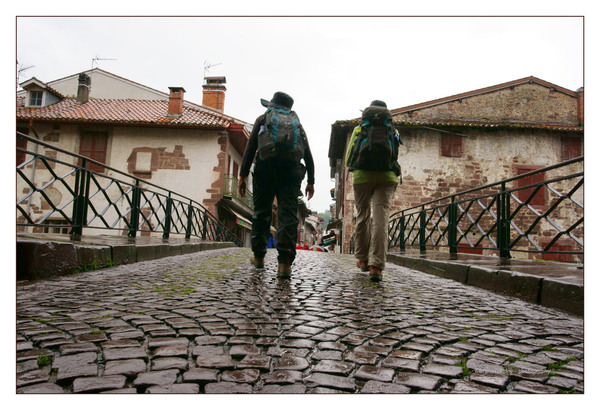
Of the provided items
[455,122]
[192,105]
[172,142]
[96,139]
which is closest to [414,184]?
[455,122]

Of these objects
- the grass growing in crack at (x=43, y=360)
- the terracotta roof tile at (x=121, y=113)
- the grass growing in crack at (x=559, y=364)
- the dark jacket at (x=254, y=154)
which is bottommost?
the grass growing in crack at (x=559, y=364)

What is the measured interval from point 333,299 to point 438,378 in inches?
69.2

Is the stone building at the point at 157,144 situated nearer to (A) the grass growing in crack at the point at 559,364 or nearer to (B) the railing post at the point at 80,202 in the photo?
(B) the railing post at the point at 80,202

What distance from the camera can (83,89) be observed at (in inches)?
914

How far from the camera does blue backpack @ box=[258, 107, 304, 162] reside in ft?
13.8

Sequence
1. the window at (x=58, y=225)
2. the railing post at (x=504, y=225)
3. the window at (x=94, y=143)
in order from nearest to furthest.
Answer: the window at (x=58, y=225), the railing post at (x=504, y=225), the window at (x=94, y=143)

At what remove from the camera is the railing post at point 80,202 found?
209 inches

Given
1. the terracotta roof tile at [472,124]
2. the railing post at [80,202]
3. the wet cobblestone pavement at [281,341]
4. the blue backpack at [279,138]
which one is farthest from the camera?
the terracotta roof tile at [472,124]

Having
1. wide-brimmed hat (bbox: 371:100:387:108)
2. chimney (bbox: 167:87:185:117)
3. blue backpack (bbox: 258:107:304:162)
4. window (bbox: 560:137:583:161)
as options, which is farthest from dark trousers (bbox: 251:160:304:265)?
chimney (bbox: 167:87:185:117)

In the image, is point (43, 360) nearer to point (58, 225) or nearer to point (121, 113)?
point (58, 225)

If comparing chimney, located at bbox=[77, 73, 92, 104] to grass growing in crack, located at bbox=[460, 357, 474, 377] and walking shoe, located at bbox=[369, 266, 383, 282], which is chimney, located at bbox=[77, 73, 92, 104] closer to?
walking shoe, located at bbox=[369, 266, 383, 282]

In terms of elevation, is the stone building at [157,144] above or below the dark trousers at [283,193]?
above

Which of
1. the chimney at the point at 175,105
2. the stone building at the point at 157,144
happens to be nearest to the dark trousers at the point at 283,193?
the stone building at the point at 157,144

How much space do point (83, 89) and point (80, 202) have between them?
68.9 ft
